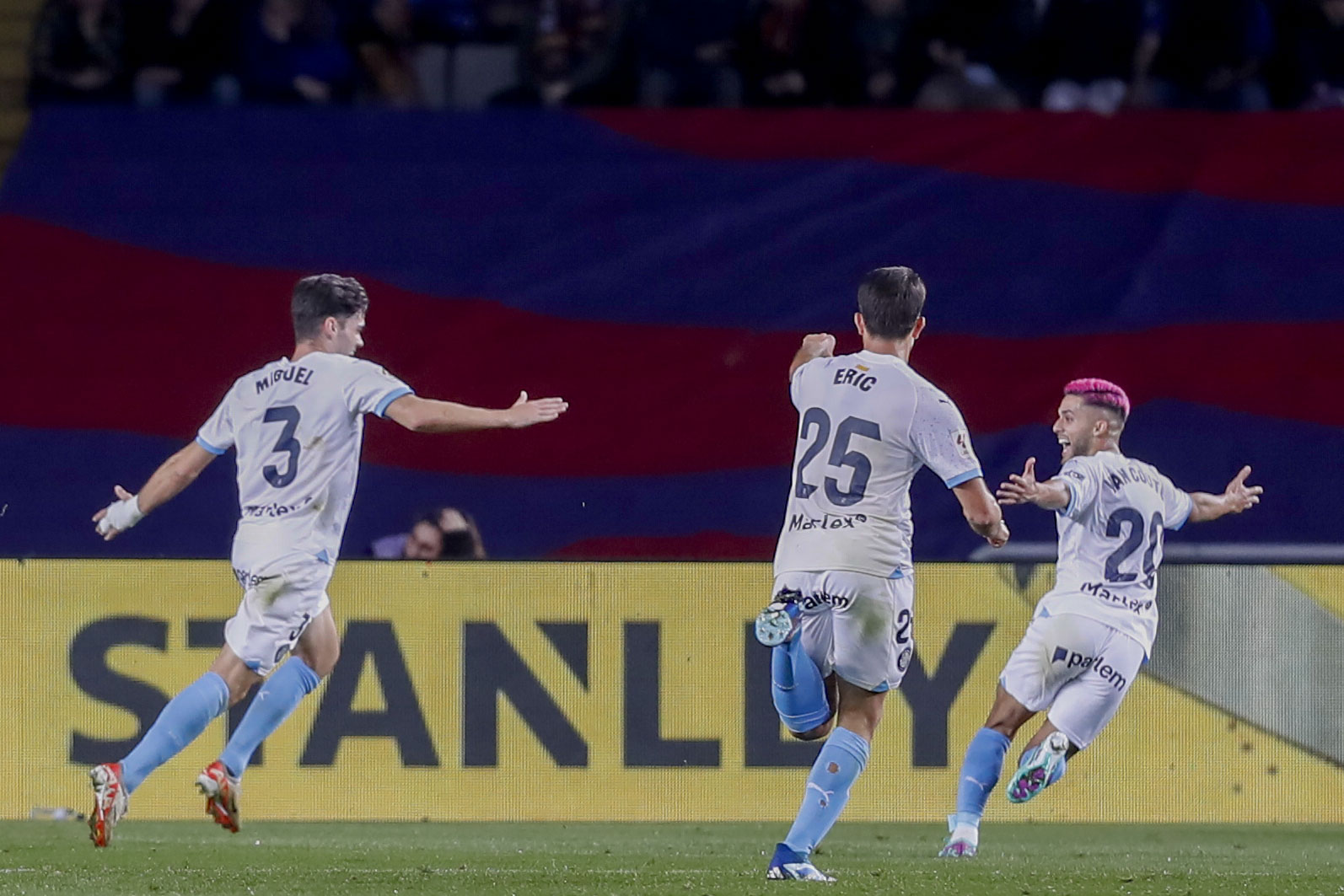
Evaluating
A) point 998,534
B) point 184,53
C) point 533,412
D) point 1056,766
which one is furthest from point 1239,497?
point 184,53

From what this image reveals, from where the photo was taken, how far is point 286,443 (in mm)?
6922

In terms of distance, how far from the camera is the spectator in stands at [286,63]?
12547mm

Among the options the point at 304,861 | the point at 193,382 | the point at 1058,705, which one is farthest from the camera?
the point at 193,382

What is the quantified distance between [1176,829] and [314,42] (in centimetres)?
645

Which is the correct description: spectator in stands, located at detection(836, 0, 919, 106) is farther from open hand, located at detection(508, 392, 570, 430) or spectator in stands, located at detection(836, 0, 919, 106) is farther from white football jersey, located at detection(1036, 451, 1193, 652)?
open hand, located at detection(508, 392, 570, 430)

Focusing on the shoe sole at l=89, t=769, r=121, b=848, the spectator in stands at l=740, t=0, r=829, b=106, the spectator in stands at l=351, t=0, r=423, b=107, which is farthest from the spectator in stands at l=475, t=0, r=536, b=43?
the shoe sole at l=89, t=769, r=121, b=848

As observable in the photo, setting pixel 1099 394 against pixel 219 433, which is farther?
pixel 1099 394

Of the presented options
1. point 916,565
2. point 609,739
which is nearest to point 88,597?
point 609,739

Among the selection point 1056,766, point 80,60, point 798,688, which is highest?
point 80,60

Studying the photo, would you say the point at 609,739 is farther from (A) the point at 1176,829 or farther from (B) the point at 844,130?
(B) the point at 844,130

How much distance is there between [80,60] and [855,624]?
7.76m

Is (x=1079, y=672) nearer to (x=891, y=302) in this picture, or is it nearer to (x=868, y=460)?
(x=868, y=460)

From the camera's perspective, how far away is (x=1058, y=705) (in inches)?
326

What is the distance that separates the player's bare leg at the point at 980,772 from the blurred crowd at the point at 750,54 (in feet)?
16.4
